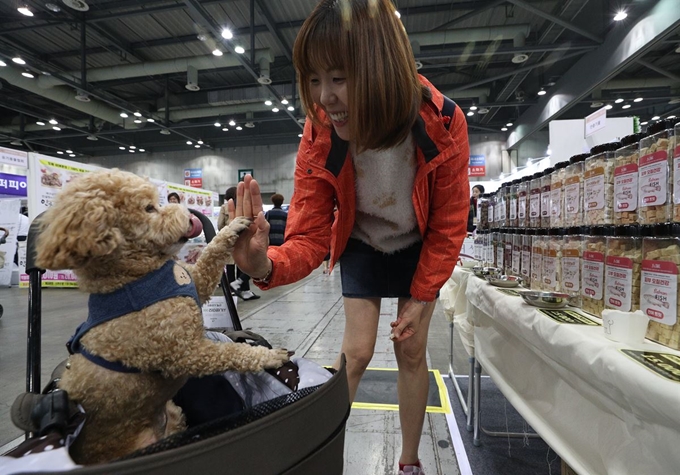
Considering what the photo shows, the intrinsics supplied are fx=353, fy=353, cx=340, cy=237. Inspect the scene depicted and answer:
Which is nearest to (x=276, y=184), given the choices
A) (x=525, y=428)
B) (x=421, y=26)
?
(x=421, y=26)

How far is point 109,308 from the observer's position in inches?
30.5

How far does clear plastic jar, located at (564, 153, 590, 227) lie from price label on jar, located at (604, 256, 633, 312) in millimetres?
216

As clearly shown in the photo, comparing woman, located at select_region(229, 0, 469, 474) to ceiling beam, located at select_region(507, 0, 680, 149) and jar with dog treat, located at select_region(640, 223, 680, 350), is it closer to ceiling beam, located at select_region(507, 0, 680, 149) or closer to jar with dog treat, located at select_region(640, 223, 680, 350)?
jar with dog treat, located at select_region(640, 223, 680, 350)

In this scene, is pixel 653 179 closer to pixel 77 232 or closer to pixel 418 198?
pixel 418 198

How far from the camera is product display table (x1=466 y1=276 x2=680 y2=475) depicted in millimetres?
490

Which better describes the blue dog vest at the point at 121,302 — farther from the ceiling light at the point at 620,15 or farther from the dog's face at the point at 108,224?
the ceiling light at the point at 620,15

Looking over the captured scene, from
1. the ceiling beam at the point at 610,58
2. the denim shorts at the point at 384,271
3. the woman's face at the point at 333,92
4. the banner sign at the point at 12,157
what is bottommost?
the denim shorts at the point at 384,271

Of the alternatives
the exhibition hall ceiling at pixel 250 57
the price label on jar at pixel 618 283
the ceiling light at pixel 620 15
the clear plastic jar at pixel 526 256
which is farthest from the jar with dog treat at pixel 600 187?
the ceiling light at pixel 620 15

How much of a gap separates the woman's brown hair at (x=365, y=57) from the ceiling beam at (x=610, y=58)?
586cm

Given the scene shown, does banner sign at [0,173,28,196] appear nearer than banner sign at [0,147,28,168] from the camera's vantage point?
No

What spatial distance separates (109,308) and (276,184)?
14891 millimetres

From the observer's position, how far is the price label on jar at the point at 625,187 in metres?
0.79

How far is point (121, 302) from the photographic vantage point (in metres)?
0.78

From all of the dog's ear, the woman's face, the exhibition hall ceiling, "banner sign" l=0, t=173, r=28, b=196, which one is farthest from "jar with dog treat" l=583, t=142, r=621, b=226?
"banner sign" l=0, t=173, r=28, b=196
